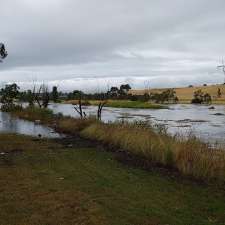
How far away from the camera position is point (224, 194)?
973 centimetres

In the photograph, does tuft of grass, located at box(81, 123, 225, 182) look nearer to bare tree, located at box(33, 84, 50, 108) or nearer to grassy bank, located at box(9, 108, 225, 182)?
grassy bank, located at box(9, 108, 225, 182)

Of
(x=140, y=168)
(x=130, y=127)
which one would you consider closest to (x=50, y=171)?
(x=140, y=168)

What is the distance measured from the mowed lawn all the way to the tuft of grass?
714mm

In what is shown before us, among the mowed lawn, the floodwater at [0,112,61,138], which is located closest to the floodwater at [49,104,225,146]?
the mowed lawn

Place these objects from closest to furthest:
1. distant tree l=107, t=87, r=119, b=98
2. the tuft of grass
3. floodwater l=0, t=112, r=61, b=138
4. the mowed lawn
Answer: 1. the mowed lawn
2. the tuft of grass
3. floodwater l=0, t=112, r=61, b=138
4. distant tree l=107, t=87, r=119, b=98

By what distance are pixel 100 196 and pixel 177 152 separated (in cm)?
458

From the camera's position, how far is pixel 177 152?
13.0 meters

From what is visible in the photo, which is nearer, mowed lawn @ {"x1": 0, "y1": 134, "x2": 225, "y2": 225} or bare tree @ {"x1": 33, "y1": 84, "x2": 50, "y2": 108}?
mowed lawn @ {"x1": 0, "y1": 134, "x2": 225, "y2": 225}

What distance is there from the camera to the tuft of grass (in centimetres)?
1153

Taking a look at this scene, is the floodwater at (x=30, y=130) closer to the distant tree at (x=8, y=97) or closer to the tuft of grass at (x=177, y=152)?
the tuft of grass at (x=177, y=152)

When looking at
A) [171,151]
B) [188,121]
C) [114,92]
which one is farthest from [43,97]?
[114,92]

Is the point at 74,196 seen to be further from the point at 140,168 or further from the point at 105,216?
the point at 140,168

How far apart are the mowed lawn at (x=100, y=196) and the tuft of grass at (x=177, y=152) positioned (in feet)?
2.34

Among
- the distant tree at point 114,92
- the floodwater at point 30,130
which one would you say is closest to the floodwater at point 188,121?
the floodwater at point 30,130
